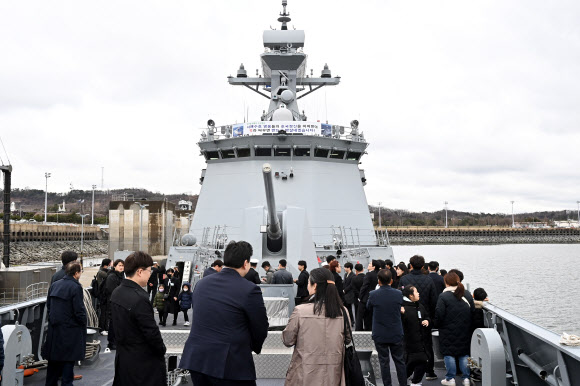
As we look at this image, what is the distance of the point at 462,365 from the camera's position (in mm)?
5840

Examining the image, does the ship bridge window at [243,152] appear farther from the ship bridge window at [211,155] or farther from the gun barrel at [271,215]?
the gun barrel at [271,215]

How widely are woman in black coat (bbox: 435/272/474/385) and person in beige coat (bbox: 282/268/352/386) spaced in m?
2.56

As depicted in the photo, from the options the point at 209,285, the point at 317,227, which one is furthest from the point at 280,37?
the point at 209,285

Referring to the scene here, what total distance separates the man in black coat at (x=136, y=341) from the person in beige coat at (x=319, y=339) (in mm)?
896

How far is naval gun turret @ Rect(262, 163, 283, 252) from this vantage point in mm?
10113

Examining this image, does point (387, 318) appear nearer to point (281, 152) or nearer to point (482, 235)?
point (281, 152)

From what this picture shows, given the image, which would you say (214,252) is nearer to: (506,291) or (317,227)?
(317,227)

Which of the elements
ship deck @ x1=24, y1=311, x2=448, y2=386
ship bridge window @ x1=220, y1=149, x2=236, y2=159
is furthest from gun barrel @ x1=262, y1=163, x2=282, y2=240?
ship bridge window @ x1=220, y1=149, x2=236, y2=159

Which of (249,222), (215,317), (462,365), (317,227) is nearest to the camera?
(215,317)

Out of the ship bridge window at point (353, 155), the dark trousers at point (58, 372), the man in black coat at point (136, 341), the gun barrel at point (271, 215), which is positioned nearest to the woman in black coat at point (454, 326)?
the man in black coat at point (136, 341)

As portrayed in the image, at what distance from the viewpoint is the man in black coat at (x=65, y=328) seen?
16.7 feet

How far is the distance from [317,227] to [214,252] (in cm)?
318

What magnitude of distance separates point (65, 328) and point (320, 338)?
2831mm

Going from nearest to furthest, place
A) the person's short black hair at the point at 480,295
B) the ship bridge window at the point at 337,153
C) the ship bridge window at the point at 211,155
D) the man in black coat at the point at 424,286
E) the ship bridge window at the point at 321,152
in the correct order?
the person's short black hair at the point at 480,295
the man in black coat at the point at 424,286
the ship bridge window at the point at 321,152
the ship bridge window at the point at 337,153
the ship bridge window at the point at 211,155
